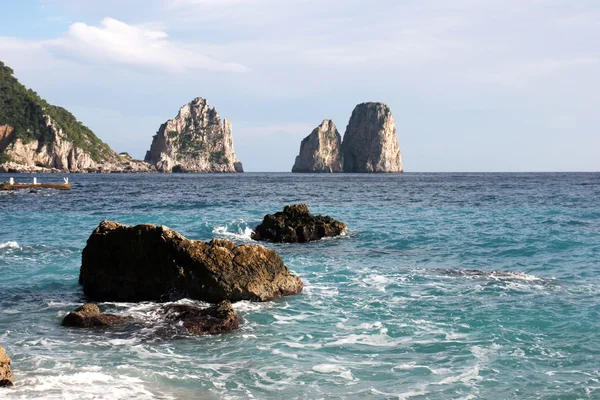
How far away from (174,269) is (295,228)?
1248cm

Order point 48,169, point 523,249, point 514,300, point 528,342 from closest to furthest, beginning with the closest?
point 528,342
point 514,300
point 523,249
point 48,169

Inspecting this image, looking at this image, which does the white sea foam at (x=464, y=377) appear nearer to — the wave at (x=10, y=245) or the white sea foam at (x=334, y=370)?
the white sea foam at (x=334, y=370)

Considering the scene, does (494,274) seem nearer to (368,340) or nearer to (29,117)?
(368,340)

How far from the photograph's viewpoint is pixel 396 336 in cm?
1051

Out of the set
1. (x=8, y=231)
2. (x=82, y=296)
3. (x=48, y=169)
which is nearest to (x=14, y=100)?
(x=48, y=169)

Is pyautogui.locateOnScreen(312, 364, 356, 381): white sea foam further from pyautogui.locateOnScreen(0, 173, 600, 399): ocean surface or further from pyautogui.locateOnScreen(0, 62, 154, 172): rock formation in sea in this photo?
pyautogui.locateOnScreen(0, 62, 154, 172): rock formation in sea

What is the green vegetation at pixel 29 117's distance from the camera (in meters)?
154

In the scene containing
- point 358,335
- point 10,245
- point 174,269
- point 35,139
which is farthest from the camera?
point 35,139

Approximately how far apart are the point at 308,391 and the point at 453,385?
2109mm

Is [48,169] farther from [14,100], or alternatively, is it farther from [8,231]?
[8,231]

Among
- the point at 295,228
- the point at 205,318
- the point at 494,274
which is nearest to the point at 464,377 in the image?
the point at 205,318

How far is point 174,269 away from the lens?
13.1 meters

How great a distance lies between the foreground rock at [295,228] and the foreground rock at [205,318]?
13243 millimetres

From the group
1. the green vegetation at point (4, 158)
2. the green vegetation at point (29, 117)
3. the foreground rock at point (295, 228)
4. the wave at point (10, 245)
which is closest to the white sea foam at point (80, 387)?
the wave at point (10, 245)
